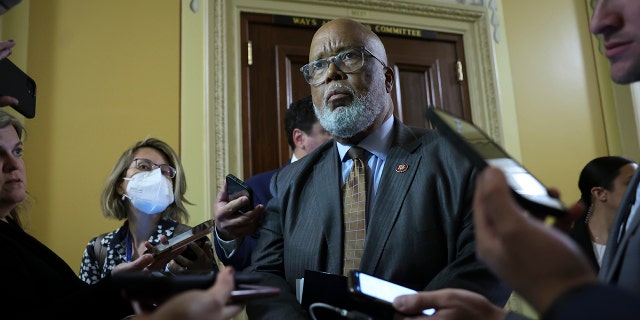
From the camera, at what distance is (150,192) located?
9.81 feet

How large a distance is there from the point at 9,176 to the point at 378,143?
1.34 meters

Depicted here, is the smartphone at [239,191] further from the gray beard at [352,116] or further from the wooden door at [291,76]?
the wooden door at [291,76]

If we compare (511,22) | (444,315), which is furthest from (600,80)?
(444,315)

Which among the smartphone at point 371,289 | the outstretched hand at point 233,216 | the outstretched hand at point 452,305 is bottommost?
the outstretched hand at point 452,305

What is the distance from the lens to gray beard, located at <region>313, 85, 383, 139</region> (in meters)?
2.11

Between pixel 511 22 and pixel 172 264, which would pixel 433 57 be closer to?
pixel 511 22

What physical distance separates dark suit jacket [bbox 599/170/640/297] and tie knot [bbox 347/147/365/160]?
1012 mm

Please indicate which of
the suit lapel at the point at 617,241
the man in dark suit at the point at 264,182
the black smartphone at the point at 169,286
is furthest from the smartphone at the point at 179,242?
the suit lapel at the point at 617,241

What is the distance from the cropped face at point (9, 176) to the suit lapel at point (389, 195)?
1273mm

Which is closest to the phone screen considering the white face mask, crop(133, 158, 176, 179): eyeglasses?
the white face mask

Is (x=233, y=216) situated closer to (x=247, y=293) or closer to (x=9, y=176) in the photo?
(x=9, y=176)

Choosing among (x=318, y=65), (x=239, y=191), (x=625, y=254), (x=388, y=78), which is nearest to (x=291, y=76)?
(x=388, y=78)

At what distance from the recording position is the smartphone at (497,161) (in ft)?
2.78

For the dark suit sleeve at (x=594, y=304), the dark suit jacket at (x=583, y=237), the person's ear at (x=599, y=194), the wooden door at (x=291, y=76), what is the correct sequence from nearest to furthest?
the dark suit sleeve at (x=594, y=304) → the dark suit jacket at (x=583, y=237) → the person's ear at (x=599, y=194) → the wooden door at (x=291, y=76)
